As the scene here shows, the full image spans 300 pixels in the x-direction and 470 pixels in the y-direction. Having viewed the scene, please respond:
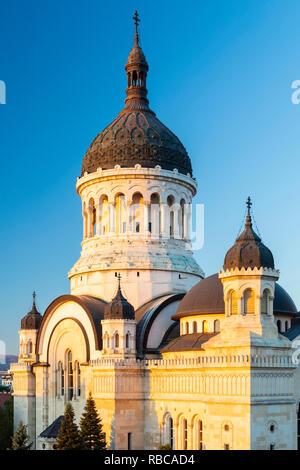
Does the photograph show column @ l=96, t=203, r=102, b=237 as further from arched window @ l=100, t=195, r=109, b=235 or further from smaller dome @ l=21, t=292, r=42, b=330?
smaller dome @ l=21, t=292, r=42, b=330

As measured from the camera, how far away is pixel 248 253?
3462cm

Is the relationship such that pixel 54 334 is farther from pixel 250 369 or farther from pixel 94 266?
pixel 250 369

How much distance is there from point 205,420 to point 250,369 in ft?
13.9

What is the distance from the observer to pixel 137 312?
44344 millimetres

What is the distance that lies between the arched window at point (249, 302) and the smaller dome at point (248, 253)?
1.26 metres

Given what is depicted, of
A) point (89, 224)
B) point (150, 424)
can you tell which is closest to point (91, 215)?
point (89, 224)

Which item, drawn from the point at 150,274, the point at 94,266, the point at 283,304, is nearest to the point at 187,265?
the point at 150,274

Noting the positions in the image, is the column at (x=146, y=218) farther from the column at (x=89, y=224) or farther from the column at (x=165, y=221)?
the column at (x=89, y=224)

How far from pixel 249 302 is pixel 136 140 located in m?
17.3

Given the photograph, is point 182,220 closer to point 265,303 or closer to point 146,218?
point 146,218

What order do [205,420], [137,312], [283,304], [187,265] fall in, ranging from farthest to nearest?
1. [187,265]
2. [137,312]
3. [283,304]
4. [205,420]

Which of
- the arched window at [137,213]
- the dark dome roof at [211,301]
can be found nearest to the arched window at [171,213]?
the arched window at [137,213]

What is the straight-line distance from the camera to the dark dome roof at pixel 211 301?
38.8m

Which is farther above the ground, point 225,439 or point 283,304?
point 283,304
